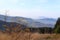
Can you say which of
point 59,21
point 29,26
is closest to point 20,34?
point 29,26

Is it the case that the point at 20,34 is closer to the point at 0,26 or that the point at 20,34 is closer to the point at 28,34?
the point at 28,34

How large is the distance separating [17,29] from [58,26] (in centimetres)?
1127

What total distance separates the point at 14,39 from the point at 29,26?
79 centimetres

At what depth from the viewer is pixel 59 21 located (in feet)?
64.0

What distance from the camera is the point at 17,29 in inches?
255

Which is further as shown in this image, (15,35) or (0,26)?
(0,26)

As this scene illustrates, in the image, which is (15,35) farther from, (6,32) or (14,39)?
(6,32)

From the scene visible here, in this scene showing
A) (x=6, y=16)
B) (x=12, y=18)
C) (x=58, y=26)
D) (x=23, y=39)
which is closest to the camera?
(x=23, y=39)

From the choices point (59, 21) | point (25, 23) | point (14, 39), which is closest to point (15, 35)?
point (14, 39)

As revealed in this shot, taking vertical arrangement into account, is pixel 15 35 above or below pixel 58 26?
above

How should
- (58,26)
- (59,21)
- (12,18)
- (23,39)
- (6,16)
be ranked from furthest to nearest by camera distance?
(59,21)
(58,26)
(6,16)
(12,18)
(23,39)

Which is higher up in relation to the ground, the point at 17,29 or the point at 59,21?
the point at 17,29

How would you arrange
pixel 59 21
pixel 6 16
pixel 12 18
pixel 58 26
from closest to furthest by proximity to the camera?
pixel 12 18 → pixel 6 16 → pixel 58 26 → pixel 59 21

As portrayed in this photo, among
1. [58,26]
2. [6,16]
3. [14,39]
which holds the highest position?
[6,16]
